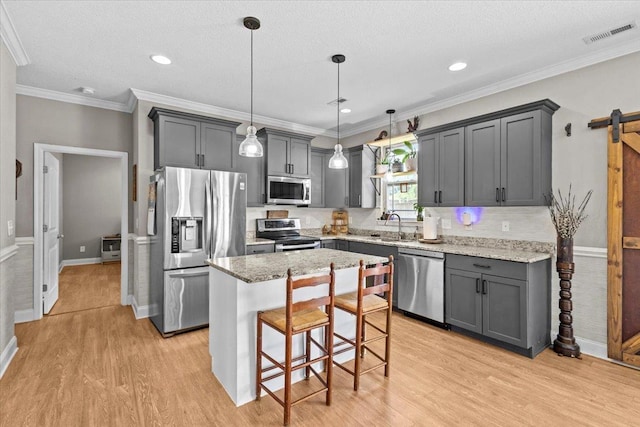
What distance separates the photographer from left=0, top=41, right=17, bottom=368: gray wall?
2668mm

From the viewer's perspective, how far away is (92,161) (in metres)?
7.60

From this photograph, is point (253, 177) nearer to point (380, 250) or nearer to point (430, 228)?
point (380, 250)

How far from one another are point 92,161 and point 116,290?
3960 millimetres

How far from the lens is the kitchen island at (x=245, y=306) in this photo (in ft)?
7.23

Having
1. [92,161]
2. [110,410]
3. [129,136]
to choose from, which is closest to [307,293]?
[110,410]

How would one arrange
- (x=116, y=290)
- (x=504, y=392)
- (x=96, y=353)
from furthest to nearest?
1. (x=116, y=290)
2. (x=96, y=353)
3. (x=504, y=392)

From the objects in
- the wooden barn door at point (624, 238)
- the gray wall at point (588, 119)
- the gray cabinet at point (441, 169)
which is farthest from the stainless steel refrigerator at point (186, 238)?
the wooden barn door at point (624, 238)

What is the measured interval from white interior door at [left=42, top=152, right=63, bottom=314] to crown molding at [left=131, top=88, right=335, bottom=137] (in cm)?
150

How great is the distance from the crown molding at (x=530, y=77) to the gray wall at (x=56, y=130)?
3.80m

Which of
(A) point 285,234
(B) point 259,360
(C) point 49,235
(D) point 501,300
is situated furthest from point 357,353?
(C) point 49,235

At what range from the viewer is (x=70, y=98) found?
13.2 ft

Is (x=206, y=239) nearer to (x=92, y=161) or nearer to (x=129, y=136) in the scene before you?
(x=129, y=136)

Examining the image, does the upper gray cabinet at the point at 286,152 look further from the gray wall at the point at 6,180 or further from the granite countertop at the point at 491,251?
the gray wall at the point at 6,180

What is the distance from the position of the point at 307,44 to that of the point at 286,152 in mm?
2233
